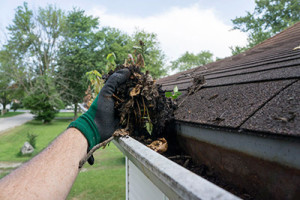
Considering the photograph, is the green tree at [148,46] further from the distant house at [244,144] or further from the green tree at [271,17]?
the green tree at [271,17]

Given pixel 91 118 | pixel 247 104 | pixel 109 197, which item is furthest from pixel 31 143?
pixel 247 104

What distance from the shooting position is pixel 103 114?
142 centimetres

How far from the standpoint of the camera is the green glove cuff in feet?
4.27

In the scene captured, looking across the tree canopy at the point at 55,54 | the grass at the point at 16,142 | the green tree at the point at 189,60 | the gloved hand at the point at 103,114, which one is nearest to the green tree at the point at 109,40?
the tree canopy at the point at 55,54

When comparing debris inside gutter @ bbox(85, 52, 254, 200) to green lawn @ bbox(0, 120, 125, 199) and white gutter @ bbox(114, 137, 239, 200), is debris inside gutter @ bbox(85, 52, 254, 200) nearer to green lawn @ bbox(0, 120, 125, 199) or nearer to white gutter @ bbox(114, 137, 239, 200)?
white gutter @ bbox(114, 137, 239, 200)

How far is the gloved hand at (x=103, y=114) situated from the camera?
1.38 metres

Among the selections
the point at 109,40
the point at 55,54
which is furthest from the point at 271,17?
the point at 55,54

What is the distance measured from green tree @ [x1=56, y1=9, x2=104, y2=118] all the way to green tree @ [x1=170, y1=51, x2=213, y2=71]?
22.2 m

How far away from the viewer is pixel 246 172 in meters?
0.78

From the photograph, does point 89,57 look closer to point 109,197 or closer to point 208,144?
point 109,197

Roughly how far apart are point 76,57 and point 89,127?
25.4 meters

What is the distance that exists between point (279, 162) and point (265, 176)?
0.09 meters

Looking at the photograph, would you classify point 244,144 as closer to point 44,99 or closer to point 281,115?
point 281,115

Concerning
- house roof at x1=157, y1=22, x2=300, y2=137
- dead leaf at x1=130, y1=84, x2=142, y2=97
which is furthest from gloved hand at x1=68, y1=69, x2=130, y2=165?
house roof at x1=157, y1=22, x2=300, y2=137
